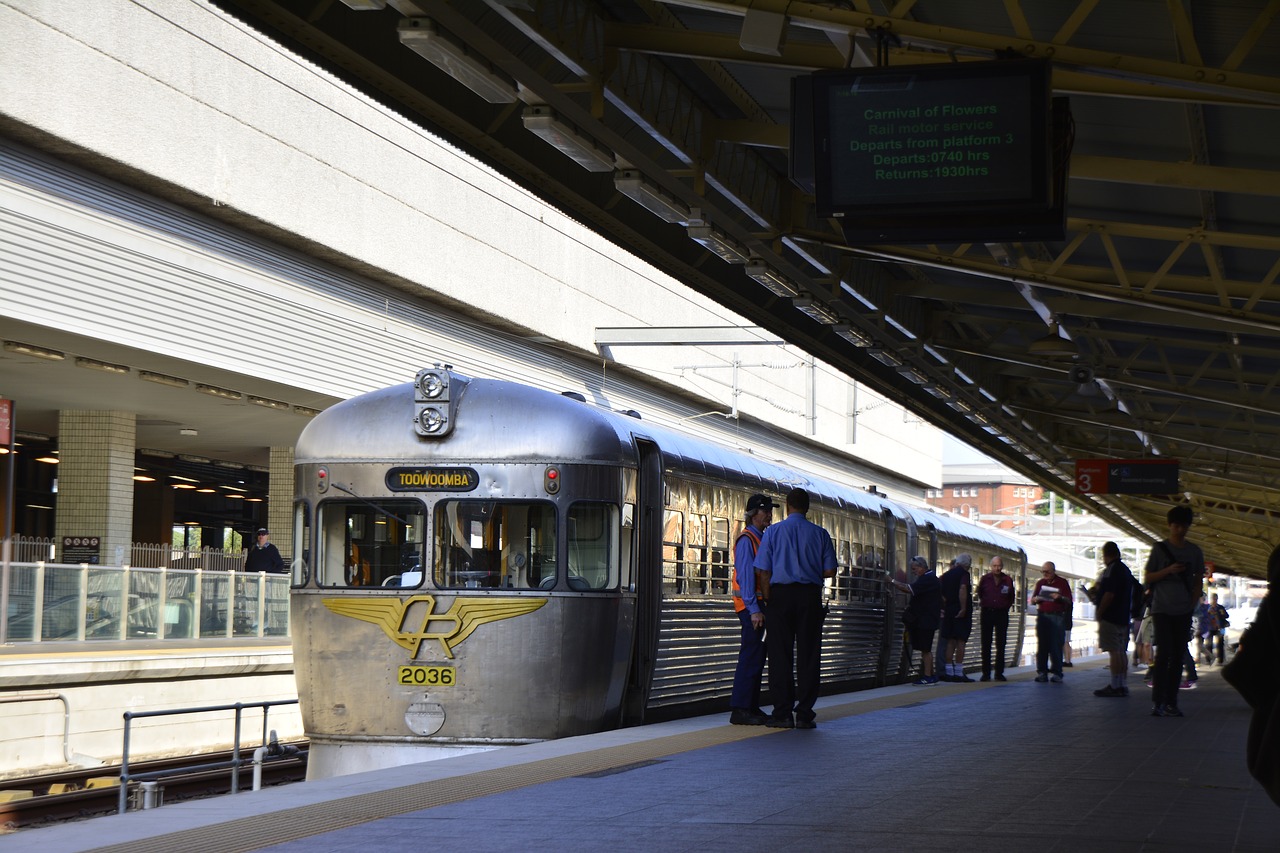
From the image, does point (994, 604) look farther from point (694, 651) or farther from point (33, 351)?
point (33, 351)

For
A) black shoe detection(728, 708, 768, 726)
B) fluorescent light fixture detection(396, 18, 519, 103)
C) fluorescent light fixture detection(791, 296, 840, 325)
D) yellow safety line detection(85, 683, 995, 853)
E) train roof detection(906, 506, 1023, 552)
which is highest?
fluorescent light fixture detection(396, 18, 519, 103)

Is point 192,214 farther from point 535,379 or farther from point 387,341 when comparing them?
point 535,379

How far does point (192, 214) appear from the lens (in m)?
22.8

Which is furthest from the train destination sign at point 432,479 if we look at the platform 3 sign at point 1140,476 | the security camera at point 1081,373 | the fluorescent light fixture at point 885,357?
the platform 3 sign at point 1140,476

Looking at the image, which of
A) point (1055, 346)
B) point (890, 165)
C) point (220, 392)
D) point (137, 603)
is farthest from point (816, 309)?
point (220, 392)

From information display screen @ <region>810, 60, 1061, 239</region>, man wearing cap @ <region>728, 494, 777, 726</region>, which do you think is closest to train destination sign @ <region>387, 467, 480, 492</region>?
man wearing cap @ <region>728, 494, 777, 726</region>

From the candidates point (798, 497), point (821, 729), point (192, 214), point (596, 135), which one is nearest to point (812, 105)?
point (596, 135)

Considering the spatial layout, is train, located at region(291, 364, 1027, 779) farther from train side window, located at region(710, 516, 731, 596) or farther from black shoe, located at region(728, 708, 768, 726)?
train side window, located at region(710, 516, 731, 596)

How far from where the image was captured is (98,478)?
27.5 m

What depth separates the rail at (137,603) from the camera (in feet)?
58.8

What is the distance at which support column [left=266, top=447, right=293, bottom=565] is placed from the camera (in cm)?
3278

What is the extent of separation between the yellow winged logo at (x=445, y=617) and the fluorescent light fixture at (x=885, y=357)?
798 centimetres

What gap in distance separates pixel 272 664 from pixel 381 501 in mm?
10677

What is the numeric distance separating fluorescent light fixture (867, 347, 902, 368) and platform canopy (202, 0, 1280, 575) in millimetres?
48
